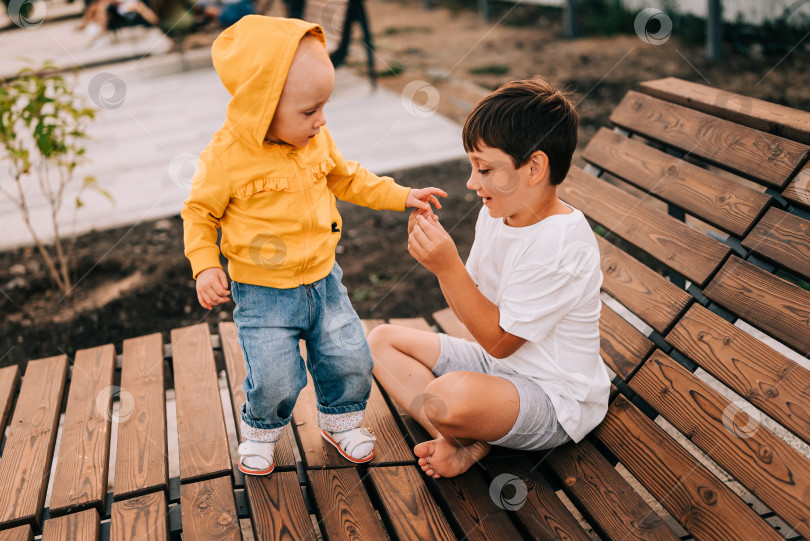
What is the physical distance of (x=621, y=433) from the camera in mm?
1973

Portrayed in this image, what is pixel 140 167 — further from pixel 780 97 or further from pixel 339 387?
pixel 780 97

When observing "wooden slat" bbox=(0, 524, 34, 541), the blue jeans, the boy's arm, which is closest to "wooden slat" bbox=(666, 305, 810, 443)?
the boy's arm

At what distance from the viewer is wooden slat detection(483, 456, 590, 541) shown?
1752 millimetres

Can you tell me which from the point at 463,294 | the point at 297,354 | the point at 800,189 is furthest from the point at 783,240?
the point at 297,354

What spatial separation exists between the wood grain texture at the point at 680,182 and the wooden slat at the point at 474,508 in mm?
1049

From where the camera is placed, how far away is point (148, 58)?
9.59 m

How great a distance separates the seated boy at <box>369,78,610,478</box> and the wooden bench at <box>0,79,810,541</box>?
0.14m

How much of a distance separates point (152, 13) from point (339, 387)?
11.3 metres

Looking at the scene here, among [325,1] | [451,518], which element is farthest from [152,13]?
[451,518]

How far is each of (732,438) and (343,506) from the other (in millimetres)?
1030

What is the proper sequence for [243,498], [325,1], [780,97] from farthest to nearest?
[325,1] < [780,97] < [243,498]

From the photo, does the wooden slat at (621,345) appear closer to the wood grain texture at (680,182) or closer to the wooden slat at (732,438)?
the wooden slat at (732,438)

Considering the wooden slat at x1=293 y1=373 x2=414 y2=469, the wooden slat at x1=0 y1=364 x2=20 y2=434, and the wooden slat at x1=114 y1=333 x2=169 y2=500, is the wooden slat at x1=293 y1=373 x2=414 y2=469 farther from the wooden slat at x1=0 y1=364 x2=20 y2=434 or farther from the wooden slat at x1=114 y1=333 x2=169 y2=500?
the wooden slat at x1=0 y1=364 x2=20 y2=434

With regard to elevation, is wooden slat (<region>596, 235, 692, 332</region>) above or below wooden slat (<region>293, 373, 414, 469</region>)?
above
